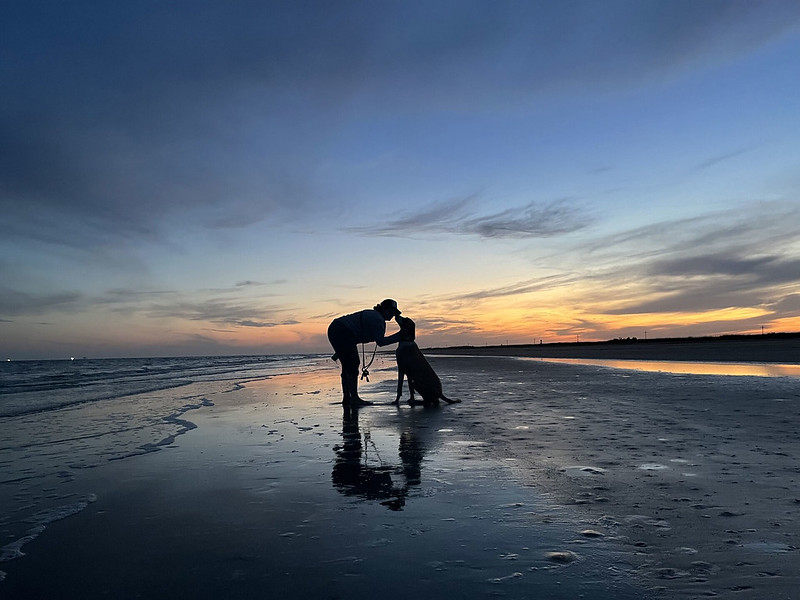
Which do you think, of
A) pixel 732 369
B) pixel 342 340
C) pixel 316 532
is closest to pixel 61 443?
pixel 342 340

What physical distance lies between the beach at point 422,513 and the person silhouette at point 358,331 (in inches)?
111

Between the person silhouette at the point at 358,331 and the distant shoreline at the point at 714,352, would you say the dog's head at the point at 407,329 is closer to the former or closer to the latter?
the person silhouette at the point at 358,331

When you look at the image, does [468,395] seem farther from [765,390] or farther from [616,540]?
[616,540]

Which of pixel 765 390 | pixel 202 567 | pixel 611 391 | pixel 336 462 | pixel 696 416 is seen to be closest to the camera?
pixel 202 567

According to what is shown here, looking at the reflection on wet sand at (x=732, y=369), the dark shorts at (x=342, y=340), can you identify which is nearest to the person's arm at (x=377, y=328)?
the dark shorts at (x=342, y=340)

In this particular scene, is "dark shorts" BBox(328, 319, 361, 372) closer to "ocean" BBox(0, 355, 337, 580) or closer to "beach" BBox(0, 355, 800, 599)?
"beach" BBox(0, 355, 800, 599)

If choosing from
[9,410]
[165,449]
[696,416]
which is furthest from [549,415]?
[9,410]

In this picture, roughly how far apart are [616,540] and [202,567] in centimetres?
271

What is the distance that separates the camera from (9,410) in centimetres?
1495

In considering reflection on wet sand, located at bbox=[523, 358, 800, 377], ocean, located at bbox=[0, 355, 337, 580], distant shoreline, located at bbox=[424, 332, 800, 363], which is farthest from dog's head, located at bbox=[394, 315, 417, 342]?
distant shoreline, located at bbox=[424, 332, 800, 363]

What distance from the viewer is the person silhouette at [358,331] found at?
11422 millimetres

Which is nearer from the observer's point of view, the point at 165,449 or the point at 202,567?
the point at 202,567

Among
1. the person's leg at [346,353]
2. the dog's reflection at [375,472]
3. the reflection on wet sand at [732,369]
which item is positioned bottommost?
the dog's reflection at [375,472]

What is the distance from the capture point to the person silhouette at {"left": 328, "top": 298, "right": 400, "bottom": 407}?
11422 millimetres
